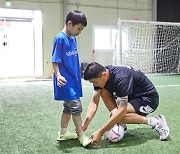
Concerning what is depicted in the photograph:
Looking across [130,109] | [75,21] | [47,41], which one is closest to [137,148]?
[130,109]

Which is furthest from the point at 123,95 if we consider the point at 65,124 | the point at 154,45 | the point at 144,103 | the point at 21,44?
the point at 154,45

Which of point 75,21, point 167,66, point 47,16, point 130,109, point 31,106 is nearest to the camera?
point 75,21

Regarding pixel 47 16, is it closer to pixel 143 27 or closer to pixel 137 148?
pixel 143 27

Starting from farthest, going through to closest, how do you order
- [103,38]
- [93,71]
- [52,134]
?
[103,38] < [52,134] < [93,71]

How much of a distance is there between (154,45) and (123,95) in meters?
8.48

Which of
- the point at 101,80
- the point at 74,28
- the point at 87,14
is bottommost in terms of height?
the point at 101,80

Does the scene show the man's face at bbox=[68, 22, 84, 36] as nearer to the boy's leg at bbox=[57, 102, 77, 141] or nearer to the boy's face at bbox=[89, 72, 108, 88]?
the boy's face at bbox=[89, 72, 108, 88]

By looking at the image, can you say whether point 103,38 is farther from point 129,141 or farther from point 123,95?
point 123,95

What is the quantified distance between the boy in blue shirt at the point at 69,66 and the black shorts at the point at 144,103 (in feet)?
1.64

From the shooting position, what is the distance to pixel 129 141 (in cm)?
224

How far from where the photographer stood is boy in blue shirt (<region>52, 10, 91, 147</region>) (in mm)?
2010

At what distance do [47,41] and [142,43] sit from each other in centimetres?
353

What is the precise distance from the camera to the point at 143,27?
10.3 m

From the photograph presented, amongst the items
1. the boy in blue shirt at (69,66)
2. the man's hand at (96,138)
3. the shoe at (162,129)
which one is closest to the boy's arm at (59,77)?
the boy in blue shirt at (69,66)
